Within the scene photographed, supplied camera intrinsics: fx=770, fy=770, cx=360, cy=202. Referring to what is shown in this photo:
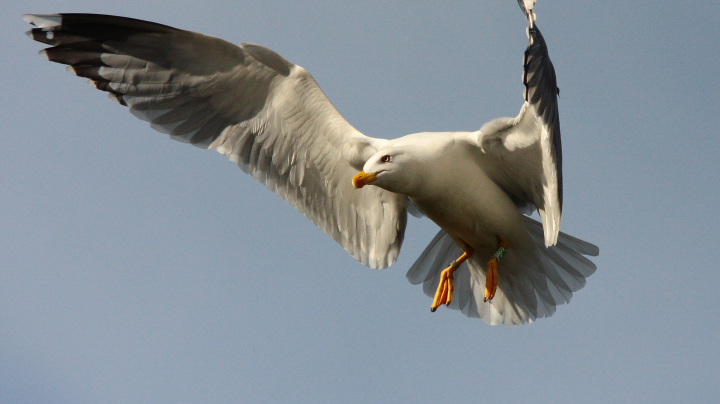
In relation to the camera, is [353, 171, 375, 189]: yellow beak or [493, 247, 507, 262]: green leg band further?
[493, 247, 507, 262]: green leg band

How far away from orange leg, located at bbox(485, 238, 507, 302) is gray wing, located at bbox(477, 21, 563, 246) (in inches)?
13.9

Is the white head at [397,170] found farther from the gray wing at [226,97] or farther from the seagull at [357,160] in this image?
the gray wing at [226,97]

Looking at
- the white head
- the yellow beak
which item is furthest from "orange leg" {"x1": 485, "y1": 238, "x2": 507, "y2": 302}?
the yellow beak

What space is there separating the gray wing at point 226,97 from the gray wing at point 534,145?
2.74 ft

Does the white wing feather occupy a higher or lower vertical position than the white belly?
lower

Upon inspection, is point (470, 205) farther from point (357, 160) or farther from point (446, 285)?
point (357, 160)

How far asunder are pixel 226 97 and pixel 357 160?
3.41 ft

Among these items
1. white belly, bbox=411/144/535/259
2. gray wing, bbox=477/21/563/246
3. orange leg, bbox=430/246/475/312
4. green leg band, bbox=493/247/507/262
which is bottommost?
orange leg, bbox=430/246/475/312

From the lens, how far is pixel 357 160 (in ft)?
17.7

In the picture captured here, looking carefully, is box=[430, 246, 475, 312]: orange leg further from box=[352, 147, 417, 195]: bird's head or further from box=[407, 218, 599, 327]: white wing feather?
box=[352, 147, 417, 195]: bird's head

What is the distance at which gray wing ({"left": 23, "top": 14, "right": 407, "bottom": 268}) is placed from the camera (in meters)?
5.27

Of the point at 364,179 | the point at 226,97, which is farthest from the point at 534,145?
the point at 226,97

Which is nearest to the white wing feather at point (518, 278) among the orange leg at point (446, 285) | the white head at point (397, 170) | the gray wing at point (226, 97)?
the orange leg at point (446, 285)

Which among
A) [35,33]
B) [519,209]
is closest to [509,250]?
[519,209]
